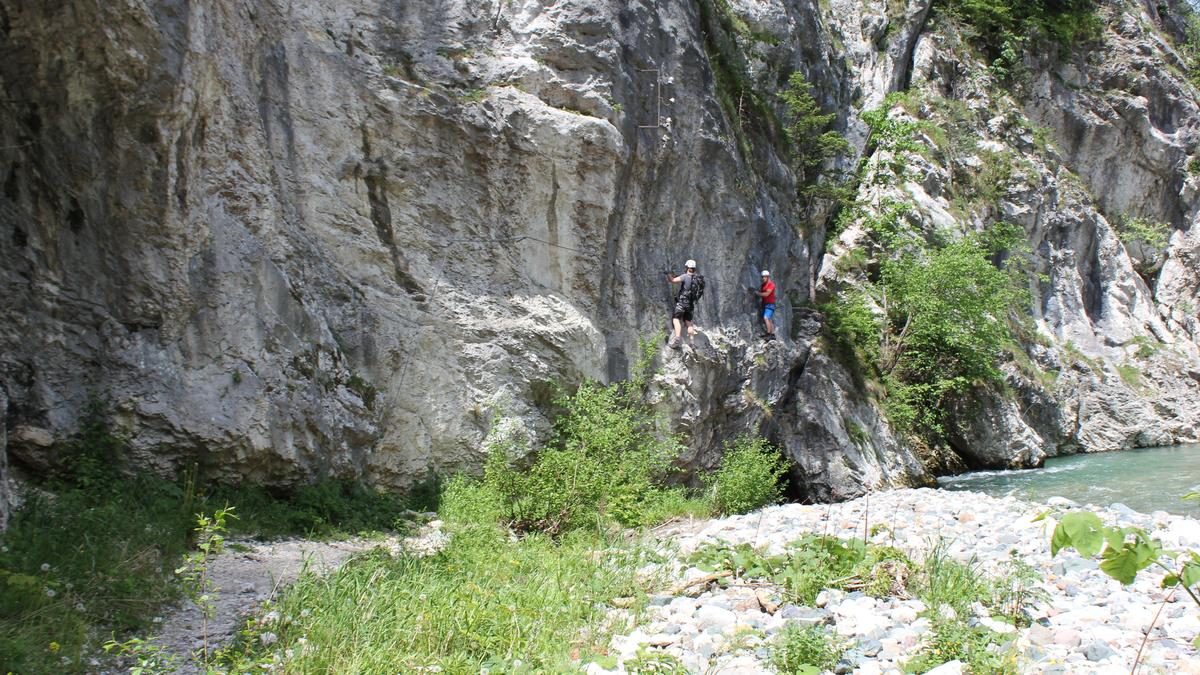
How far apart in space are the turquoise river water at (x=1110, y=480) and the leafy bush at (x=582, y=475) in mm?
7717

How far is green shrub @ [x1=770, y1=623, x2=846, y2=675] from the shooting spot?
15.6 feet

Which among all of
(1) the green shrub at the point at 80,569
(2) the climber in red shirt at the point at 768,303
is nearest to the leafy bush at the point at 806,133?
(2) the climber in red shirt at the point at 768,303

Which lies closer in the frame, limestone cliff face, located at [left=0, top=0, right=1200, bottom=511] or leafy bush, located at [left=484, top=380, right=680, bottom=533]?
limestone cliff face, located at [left=0, top=0, right=1200, bottom=511]

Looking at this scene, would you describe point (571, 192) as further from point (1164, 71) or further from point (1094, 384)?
point (1164, 71)

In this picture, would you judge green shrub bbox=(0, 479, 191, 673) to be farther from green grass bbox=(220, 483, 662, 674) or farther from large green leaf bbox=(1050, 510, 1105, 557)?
large green leaf bbox=(1050, 510, 1105, 557)

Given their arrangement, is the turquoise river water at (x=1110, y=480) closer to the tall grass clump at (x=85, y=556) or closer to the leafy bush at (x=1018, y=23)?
the tall grass clump at (x=85, y=556)

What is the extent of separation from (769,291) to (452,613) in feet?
38.9

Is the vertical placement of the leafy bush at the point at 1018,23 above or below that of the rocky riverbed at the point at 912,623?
above

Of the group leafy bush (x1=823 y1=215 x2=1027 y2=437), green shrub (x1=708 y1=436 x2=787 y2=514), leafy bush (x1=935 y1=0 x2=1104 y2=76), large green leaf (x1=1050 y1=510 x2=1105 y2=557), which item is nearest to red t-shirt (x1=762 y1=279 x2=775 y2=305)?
green shrub (x1=708 y1=436 x2=787 y2=514)

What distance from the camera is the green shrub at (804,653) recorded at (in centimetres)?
476

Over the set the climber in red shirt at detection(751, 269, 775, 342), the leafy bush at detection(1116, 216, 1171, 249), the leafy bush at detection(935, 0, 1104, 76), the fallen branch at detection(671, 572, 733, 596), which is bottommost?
the fallen branch at detection(671, 572, 733, 596)

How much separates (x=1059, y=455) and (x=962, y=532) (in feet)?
58.1

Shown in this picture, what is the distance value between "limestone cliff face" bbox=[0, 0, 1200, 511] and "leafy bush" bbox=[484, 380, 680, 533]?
1.22 metres

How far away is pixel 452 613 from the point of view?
510cm
